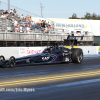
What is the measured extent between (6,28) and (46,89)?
20.9 metres

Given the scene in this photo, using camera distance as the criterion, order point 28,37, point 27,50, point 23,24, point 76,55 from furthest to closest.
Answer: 1. point 23,24
2. point 28,37
3. point 27,50
4. point 76,55

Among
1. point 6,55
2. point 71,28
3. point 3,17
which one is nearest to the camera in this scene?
point 6,55

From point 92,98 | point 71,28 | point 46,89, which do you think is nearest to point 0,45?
point 46,89

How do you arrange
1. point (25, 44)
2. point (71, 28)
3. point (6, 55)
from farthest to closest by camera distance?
point (71, 28) < point (25, 44) < point (6, 55)

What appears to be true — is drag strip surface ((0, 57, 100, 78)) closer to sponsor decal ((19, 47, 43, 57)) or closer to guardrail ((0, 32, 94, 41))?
sponsor decal ((19, 47, 43, 57))

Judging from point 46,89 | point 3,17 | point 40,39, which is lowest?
point 46,89

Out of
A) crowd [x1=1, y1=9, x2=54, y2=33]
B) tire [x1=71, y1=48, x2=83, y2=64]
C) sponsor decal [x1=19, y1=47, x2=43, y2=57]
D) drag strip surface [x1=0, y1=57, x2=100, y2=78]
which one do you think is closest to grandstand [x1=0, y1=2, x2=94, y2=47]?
crowd [x1=1, y1=9, x2=54, y2=33]

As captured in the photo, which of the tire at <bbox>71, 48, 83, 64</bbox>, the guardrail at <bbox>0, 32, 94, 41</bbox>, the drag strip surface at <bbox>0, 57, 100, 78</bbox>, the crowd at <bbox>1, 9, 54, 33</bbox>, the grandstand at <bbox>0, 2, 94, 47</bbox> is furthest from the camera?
the crowd at <bbox>1, 9, 54, 33</bbox>

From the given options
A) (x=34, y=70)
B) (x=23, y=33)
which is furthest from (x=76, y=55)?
(x=23, y=33)

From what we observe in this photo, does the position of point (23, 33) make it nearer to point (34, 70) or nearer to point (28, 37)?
point (28, 37)

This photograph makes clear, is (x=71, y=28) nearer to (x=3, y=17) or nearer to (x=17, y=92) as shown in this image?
(x=3, y=17)

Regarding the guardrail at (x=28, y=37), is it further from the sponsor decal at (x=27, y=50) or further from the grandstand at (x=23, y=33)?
the sponsor decal at (x=27, y=50)

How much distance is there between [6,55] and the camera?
25453mm

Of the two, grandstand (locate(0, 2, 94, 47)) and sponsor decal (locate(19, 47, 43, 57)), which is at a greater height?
grandstand (locate(0, 2, 94, 47))
